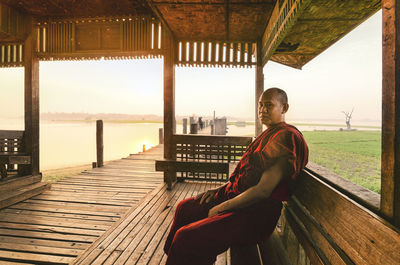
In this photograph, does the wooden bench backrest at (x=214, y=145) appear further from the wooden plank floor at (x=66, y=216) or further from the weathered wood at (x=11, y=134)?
the weathered wood at (x=11, y=134)

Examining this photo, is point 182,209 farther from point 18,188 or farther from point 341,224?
point 18,188

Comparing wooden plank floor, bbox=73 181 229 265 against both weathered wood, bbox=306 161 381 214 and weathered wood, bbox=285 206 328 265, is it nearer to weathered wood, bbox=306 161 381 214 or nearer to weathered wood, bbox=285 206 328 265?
weathered wood, bbox=285 206 328 265

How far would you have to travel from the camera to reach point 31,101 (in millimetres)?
5273

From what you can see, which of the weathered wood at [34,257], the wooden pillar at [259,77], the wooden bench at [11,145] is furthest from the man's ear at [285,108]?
the wooden bench at [11,145]

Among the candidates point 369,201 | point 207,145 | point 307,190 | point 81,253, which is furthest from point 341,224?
point 207,145

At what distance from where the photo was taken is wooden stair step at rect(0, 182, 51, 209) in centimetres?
431

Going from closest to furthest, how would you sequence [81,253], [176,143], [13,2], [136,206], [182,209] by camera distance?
[182,209] → [81,253] → [136,206] → [13,2] → [176,143]

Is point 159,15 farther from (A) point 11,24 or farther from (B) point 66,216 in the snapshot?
(B) point 66,216

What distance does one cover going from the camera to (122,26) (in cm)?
549

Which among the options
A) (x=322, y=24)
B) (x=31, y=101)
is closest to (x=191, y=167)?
(x=322, y=24)

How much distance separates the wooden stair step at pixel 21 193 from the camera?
4.31 m

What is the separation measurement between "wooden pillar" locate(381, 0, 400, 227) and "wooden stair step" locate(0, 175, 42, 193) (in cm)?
620

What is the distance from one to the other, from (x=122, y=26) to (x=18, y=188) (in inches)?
180

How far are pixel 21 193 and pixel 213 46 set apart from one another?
18.0 feet
